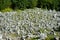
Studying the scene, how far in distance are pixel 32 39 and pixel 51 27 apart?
1.84 meters

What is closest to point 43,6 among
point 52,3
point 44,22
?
point 52,3

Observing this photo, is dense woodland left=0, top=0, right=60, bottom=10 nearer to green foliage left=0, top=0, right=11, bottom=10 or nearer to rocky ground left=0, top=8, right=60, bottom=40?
green foliage left=0, top=0, right=11, bottom=10

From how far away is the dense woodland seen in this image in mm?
14148

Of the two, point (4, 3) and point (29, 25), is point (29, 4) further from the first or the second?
point (29, 25)

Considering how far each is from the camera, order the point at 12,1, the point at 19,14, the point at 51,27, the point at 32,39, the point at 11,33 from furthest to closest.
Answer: the point at 12,1 < the point at 19,14 < the point at 51,27 < the point at 11,33 < the point at 32,39

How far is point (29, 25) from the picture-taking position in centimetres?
1152

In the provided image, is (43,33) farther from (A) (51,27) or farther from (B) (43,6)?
(B) (43,6)

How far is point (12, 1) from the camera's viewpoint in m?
14.5

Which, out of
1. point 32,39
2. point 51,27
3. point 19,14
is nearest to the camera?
point 32,39

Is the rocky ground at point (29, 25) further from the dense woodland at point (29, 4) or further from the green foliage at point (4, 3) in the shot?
the dense woodland at point (29, 4)

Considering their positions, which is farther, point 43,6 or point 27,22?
point 43,6

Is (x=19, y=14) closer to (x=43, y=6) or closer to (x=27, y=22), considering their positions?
(x=27, y=22)

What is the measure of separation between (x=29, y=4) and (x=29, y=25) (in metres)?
3.61

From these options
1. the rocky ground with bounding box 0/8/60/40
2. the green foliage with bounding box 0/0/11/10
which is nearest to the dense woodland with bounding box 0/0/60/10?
the green foliage with bounding box 0/0/11/10
